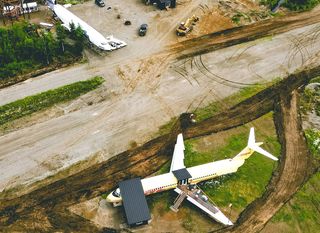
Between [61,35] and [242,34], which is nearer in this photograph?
[61,35]

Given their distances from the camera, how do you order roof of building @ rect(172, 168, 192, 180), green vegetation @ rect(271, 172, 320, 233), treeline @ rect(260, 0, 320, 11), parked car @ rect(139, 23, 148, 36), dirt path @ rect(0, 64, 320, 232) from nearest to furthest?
dirt path @ rect(0, 64, 320, 232) → green vegetation @ rect(271, 172, 320, 233) → roof of building @ rect(172, 168, 192, 180) → parked car @ rect(139, 23, 148, 36) → treeline @ rect(260, 0, 320, 11)

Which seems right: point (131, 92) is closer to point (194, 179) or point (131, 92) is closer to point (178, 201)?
point (194, 179)

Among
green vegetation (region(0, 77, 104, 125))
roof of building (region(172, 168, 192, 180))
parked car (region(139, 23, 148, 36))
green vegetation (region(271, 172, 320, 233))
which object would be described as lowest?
green vegetation (region(271, 172, 320, 233))

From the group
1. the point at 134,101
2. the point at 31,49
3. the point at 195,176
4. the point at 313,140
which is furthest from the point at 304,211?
the point at 31,49

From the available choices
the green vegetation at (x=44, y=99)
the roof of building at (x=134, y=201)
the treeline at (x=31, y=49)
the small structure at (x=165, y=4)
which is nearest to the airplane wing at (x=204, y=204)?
the roof of building at (x=134, y=201)

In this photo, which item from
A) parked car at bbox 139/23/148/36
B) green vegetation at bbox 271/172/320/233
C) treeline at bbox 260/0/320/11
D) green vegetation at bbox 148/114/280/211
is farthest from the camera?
treeline at bbox 260/0/320/11

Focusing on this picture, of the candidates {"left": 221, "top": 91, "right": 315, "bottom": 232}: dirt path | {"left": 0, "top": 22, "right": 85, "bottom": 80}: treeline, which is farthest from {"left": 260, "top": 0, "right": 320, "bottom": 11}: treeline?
{"left": 0, "top": 22, "right": 85, "bottom": 80}: treeline

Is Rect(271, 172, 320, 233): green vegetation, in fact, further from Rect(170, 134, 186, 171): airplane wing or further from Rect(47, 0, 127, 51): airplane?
Rect(47, 0, 127, 51): airplane
